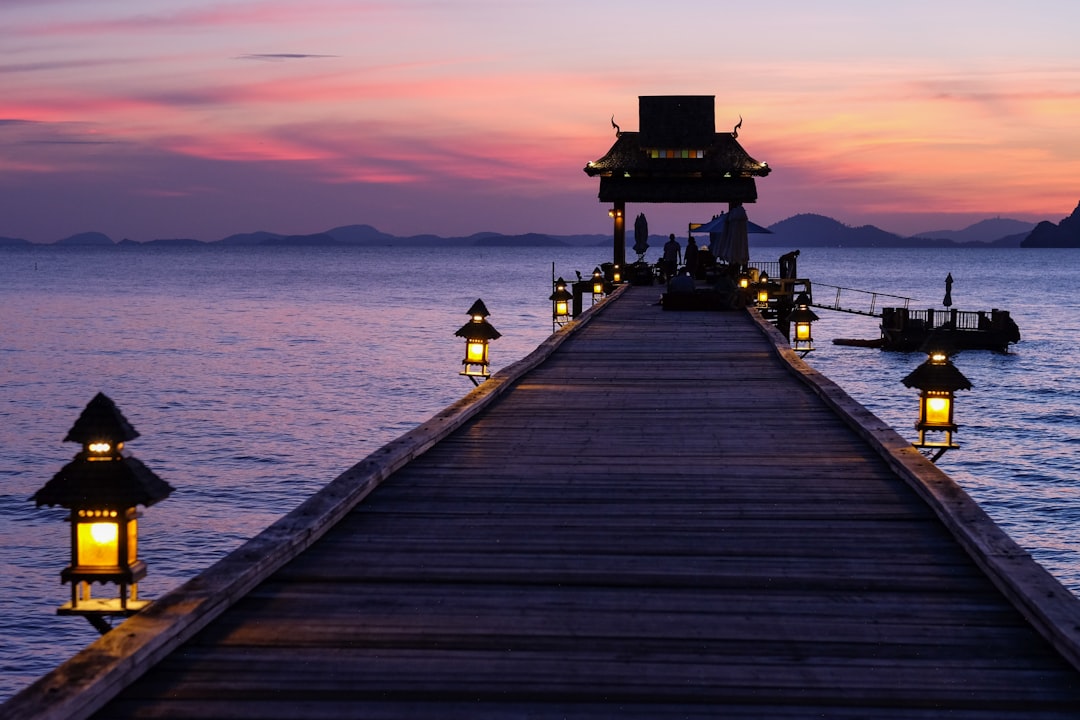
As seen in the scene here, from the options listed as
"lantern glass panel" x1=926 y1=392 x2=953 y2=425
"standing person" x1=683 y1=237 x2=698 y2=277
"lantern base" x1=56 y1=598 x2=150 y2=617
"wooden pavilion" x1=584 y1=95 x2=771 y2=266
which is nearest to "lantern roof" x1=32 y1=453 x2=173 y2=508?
"lantern base" x1=56 y1=598 x2=150 y2=617

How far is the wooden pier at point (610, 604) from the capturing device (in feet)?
14.5

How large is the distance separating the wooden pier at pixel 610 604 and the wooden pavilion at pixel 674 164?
34.4 m

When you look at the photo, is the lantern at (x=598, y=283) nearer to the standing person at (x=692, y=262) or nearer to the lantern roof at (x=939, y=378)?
the standing person at (x=692, y=262)

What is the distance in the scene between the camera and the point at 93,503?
5.56 meters

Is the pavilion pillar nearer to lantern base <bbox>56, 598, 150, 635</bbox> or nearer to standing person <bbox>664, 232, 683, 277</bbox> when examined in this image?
standing person <bbox>664, 232, 683, 277</bbox>

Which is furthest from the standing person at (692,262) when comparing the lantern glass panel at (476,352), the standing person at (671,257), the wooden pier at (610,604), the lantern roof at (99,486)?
the lantern roof at (99,486)

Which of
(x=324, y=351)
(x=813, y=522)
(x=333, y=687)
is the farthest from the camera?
(x=324, y=351)

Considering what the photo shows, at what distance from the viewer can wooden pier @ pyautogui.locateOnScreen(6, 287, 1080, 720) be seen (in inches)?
174

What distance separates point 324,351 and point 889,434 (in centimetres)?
5170

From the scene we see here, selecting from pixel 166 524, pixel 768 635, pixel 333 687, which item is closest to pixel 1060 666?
pixel 768 635

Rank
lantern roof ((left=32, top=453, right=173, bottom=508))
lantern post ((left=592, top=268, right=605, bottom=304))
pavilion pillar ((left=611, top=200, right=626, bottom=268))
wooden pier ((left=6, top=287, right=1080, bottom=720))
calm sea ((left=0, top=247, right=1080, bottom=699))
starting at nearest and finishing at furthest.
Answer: wooden pier ((left=6, top=287, right=1080, bottom=720)) → lantern roof ((left=32, top=453, right=173, bottom=508)) → calm sea ((left=0, top=247, right=1080, bottom=699)) → lantern post ((left=592, top=268, right=605, bottom=304)) → pavilion pillar ((left=611, top=200, right=626, bottom=268))

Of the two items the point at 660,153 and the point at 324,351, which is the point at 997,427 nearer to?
the point at 660,153

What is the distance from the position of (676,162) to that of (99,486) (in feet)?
132

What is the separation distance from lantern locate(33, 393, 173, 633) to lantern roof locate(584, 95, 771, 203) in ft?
125
